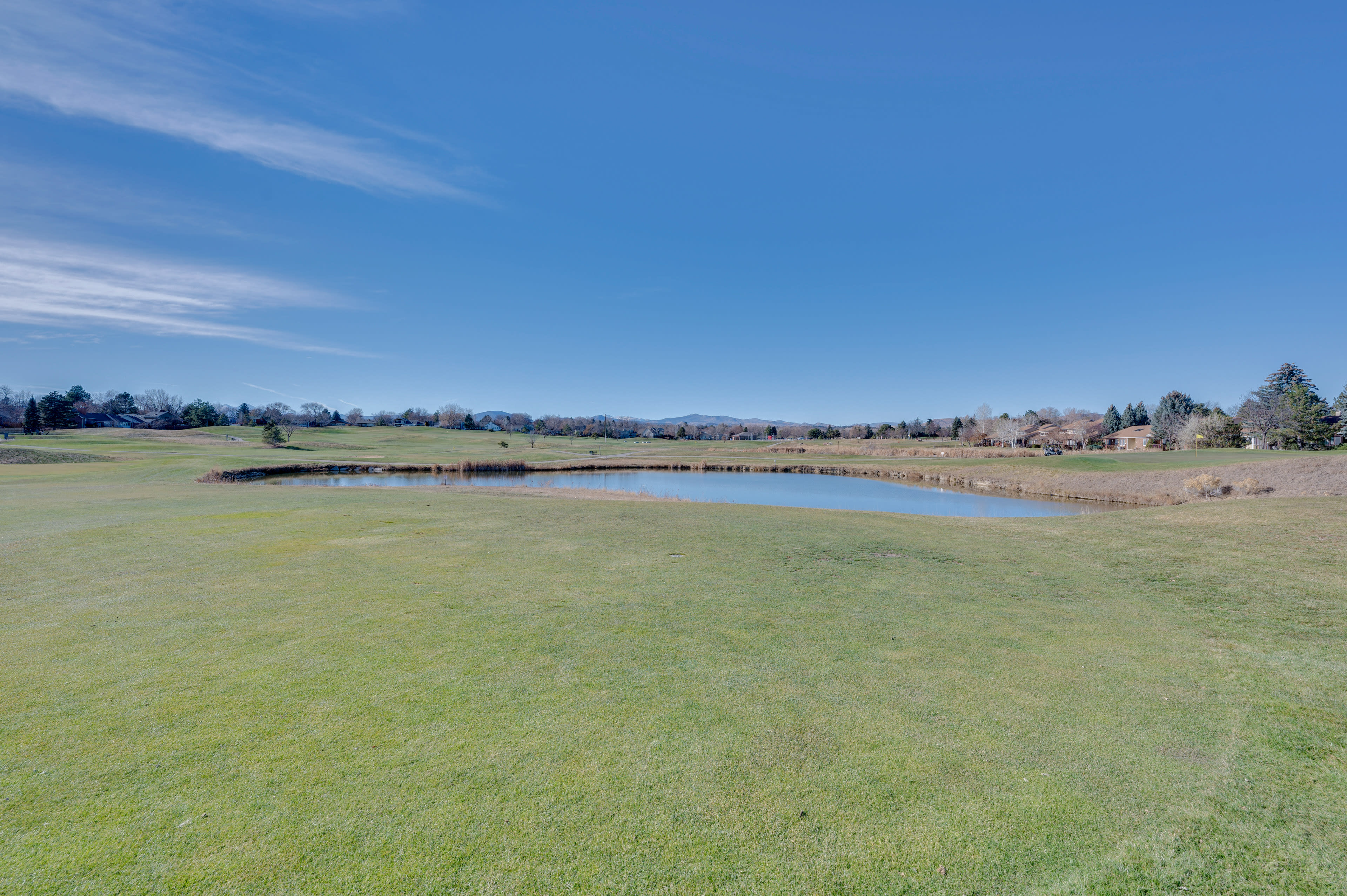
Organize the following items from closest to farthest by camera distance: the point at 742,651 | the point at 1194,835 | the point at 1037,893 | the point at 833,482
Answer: the point at 1037,893 → the point at 1194,835 → the point at 742,651 → the point at 833,482

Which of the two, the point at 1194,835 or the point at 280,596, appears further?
the point at 280,596

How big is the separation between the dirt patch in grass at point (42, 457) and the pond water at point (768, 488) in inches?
433

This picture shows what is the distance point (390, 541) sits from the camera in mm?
11766

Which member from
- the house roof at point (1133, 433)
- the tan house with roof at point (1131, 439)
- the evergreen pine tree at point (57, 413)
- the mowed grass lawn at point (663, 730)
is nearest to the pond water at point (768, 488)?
the mowed grass lawn at point (663, 730)

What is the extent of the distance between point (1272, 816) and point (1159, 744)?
0.77m

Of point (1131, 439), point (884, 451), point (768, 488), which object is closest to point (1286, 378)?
point (1131, 439)

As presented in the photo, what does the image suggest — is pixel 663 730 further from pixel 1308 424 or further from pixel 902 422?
pixel 902 422

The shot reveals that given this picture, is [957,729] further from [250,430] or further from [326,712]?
[250,430]

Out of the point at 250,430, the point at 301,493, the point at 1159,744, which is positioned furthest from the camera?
the point at 250,430

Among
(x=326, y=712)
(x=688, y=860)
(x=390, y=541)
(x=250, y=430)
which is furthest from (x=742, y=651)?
(x=250, y=430)

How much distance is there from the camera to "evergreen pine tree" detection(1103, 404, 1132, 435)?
97.3 metres

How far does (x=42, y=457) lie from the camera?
1400 inches

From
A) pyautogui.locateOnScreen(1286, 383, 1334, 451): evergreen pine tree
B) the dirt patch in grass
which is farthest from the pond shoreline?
pyautogui.locateOnScreen(1286, 383, 1334, 451): evergreen pine tree

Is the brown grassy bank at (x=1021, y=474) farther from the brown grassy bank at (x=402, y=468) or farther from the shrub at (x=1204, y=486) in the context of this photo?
the shrub at (x=1204, y=486)
